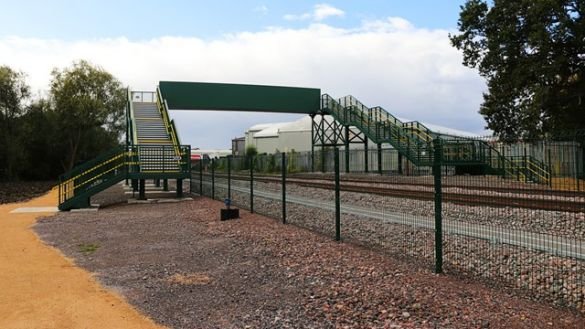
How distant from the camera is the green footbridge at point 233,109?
314 inches

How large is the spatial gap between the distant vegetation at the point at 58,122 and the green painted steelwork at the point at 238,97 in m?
16.1

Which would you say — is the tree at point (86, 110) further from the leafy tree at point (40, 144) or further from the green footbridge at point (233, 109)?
the green footbridge at point (233, 109)

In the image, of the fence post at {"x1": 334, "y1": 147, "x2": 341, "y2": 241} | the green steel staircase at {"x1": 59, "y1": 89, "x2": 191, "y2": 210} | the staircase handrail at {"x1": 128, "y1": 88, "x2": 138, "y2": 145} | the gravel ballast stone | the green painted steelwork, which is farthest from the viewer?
the green painted steelwork

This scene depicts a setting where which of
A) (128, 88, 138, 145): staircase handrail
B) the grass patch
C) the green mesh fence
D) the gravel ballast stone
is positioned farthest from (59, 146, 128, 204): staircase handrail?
the green mesh fence

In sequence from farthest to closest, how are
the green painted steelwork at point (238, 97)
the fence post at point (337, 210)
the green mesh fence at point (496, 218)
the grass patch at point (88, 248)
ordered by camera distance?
1. the green painted steelwork at point (238, 97)
2. the grass patch at point (88, 248)
3. the fence post at point (337, 210)
4. the green mesh fence at point (496, 218)

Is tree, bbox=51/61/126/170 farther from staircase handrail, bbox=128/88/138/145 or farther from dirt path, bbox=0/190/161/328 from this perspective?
dirt path, bbox=0/190/161/328

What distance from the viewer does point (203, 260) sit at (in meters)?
9.44

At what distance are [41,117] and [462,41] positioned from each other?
43.3 metres

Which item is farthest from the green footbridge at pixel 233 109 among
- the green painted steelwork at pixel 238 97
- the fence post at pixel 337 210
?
the fence post at pixel 337 210

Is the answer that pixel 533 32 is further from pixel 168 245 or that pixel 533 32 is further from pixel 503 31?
pixel 168 245

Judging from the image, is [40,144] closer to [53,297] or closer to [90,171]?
[90,171]

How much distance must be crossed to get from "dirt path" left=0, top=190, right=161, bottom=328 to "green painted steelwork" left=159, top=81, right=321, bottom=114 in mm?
34256

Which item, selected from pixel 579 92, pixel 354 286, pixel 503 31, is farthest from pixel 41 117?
pixel 354 286

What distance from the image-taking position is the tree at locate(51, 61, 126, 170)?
5656cm
